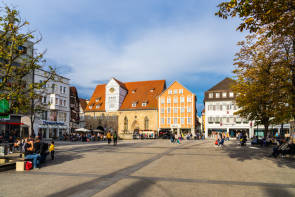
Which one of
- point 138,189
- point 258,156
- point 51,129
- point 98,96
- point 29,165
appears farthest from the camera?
point 98,96

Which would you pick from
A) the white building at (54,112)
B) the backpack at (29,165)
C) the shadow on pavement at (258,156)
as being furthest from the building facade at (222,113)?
the backpack at (29,165)

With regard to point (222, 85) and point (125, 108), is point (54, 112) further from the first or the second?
point (222, 85)

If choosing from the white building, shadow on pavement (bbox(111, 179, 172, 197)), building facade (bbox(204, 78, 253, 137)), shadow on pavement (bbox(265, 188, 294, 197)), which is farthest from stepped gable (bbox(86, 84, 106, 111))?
shadow on pavement (bbox(265, 188, 294, 197))

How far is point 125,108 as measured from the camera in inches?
2756

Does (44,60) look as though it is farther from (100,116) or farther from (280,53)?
(100,116)

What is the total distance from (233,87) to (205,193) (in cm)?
2064

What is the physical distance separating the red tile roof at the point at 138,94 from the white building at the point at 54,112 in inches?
733

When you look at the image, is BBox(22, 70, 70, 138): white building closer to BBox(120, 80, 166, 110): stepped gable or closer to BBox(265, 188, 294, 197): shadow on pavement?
BBox(120, 80, 166, 110): stepped gable

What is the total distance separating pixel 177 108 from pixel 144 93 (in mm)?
11664

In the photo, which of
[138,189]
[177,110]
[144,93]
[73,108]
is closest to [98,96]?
[144,93]

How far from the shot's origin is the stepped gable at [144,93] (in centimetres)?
6888

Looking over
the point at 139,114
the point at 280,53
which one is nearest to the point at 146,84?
the point at 139,114

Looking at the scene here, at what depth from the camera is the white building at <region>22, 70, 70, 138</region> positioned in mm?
45744

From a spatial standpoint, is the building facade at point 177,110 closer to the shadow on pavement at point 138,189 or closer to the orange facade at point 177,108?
the orange facade at point 177,108
